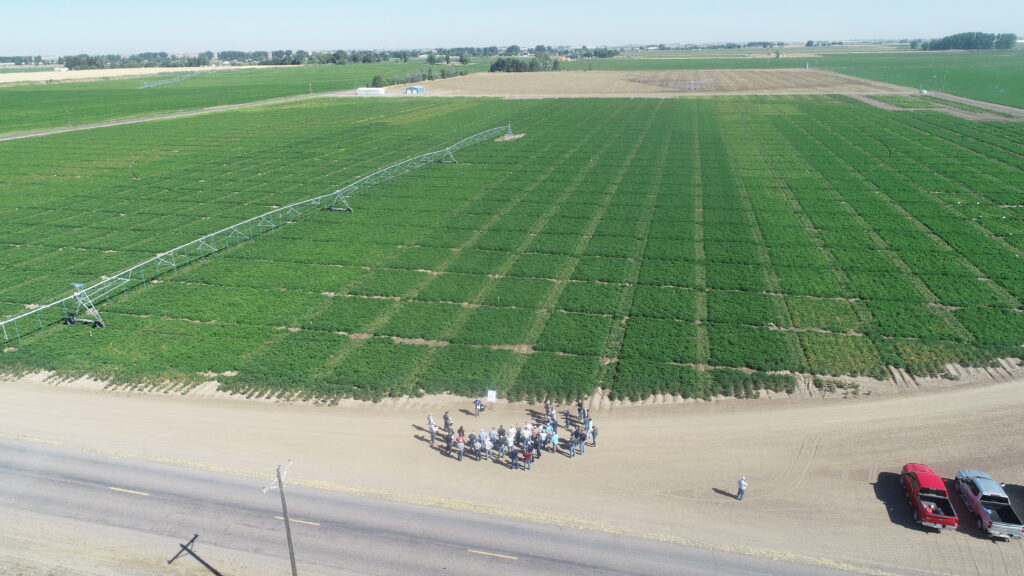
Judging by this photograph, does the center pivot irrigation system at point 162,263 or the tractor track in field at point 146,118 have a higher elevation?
the tractor track in field at point 146,118

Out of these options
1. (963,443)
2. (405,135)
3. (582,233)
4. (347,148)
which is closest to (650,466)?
(963,443)

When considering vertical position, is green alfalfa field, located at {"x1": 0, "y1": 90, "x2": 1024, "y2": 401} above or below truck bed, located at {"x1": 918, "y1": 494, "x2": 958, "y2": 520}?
above

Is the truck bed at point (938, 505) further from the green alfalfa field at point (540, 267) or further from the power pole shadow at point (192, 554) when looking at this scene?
the power pole shadow at point (192, 554)

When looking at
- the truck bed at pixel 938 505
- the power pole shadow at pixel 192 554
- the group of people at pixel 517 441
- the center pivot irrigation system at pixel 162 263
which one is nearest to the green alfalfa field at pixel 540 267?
the center pivot irrigation system at pixel 162 263

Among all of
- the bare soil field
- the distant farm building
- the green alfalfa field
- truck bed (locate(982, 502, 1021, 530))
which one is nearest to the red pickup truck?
truck bed (locate(982, 502, 1021, 530))

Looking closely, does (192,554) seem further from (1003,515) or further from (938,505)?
(1003,515)

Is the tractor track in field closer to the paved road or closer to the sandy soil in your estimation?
the sandy soil
